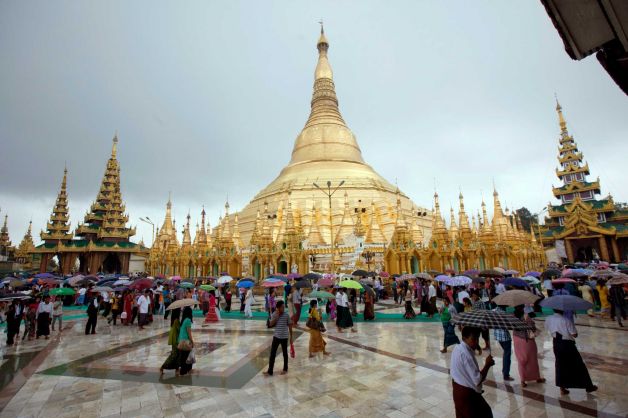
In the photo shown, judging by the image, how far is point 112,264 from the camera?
49.0 metres

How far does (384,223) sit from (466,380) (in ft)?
94.9

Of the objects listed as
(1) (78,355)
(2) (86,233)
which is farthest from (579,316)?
(2) (86,233)

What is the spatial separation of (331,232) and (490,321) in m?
25.3

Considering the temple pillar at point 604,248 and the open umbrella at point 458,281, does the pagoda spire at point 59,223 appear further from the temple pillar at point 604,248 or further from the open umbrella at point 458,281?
the temple pillar at point 604,248

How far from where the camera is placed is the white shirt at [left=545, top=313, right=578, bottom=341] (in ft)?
18.6

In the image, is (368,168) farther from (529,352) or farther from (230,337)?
(529,352)

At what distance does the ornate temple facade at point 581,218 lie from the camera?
37047 millimetres

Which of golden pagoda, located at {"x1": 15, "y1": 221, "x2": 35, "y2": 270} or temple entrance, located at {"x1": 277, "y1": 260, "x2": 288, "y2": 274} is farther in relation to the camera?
golden pagoda, located at {"x1": 15, "y1": 221, "x2": 35, "y2": 270}

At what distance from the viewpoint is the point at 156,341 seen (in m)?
10.9

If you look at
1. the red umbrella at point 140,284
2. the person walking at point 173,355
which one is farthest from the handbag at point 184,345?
the red umbrella at point 140,284

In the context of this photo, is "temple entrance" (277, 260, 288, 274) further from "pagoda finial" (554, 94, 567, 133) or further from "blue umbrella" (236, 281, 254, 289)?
"pagoda finial" (554, 94, 567, 133)

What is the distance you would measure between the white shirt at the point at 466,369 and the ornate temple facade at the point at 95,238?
50.7m

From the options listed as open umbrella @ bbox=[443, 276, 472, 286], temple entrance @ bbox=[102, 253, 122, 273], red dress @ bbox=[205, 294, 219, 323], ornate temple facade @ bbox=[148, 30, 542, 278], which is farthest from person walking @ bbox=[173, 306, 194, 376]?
temple entrance @ bbox=[102, 253, 122, 273]

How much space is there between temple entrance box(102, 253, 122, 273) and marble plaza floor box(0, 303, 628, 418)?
42.3 meters
